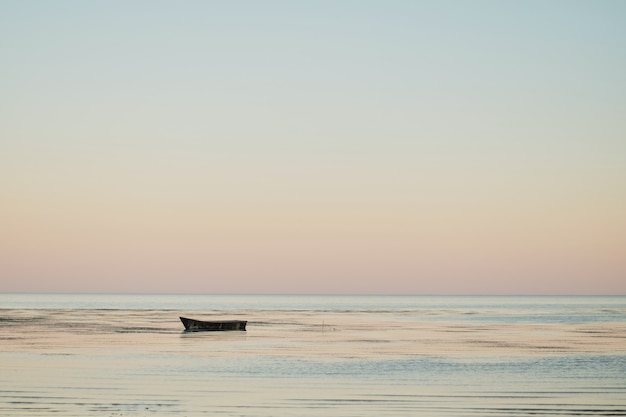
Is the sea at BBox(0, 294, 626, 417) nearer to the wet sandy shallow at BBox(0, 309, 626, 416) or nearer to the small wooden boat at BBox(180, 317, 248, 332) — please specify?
the wet sandy shallow at BBox(0, 309, 626, 416)

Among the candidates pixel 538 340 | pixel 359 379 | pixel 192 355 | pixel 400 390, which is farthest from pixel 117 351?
pixel 538 340

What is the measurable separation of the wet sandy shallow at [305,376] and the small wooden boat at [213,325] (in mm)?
9671

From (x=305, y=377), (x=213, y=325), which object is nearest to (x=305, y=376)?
(x=305, y=377)

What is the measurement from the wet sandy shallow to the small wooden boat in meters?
9.67

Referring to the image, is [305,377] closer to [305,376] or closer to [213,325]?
[305,376]

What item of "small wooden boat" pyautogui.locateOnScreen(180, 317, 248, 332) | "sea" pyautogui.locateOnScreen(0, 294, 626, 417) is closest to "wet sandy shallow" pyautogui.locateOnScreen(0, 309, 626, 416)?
"sea" pyautogui.locateOnScreen(0, 294, 626, 417)

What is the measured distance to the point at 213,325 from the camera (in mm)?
84750

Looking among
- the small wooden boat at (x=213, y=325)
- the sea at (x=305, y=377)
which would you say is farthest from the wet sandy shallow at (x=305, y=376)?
the small wooden boat at (x=213, y=325)

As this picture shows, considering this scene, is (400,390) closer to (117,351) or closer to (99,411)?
(99,411)

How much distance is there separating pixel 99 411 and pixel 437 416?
11.9m

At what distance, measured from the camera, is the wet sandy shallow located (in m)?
31.5

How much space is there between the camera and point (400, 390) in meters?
37.1

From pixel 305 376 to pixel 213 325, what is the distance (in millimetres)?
43474

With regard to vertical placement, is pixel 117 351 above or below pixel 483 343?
below
